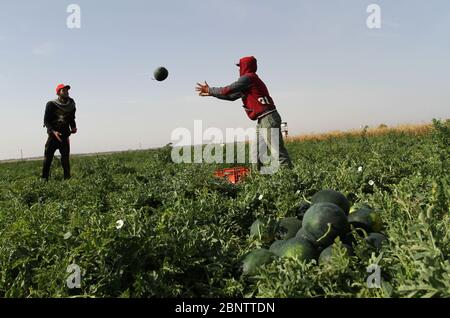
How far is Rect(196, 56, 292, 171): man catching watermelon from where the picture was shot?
6.82 metres

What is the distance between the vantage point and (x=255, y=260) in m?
2.83

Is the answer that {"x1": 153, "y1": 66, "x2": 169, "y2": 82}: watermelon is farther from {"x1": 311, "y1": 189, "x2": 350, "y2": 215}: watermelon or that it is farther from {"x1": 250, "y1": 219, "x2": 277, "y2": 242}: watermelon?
{"x1": 250, "y1": 219, "x2": 277, "y2": 242}: watermelon

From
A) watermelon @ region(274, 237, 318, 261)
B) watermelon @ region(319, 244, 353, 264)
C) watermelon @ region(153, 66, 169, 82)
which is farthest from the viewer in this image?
watermelon @ region(153, 66, 169, 82)

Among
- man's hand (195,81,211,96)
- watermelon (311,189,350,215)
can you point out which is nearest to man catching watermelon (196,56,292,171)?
man's hand (195,81,211,96)

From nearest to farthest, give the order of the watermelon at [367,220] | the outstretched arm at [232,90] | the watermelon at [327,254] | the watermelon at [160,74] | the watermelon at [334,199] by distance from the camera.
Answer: the watermelon at [327,254]
the watermelon at [367,220]
the watermelon at [334,199]
the outstretched arm at [232,90]
the watermelon at [160,74]

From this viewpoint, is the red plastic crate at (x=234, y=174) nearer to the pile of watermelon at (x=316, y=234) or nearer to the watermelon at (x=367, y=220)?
the pile of watermelon at (x=316, y=234)

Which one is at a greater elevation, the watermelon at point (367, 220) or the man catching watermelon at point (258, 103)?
the man catching watermelon at point (258, 103)

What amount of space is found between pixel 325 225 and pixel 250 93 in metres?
4.24

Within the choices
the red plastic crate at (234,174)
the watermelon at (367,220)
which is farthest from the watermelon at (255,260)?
the red plastic crate at (234,174)

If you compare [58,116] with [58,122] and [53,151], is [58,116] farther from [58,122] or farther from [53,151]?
[53,151]

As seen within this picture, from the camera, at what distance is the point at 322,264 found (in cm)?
263

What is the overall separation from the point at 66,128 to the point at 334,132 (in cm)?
2168

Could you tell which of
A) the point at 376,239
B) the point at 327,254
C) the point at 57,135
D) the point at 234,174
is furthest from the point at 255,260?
the point at 57,135

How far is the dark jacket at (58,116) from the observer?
9484 millimetres
